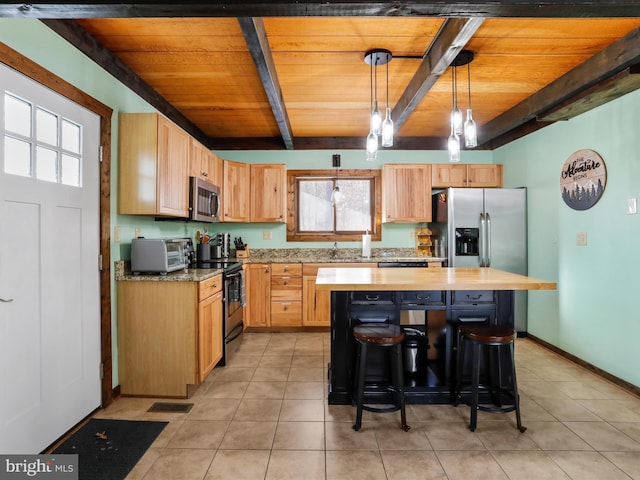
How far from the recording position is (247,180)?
4.55 metres

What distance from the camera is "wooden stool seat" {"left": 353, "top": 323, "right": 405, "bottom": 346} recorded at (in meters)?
2.13

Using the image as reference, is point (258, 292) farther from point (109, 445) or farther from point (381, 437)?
point (381, 437)

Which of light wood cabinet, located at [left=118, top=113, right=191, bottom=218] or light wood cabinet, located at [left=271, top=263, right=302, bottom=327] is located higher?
light wood cabinet, located at [left=118, top=113, right=191, bottom=218]

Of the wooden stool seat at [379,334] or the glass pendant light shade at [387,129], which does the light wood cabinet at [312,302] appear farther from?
the glass pendant light shade at [387,129]

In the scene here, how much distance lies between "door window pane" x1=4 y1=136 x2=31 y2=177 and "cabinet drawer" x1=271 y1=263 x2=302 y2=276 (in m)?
2.71

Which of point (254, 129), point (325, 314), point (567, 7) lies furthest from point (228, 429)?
point (254, 129)

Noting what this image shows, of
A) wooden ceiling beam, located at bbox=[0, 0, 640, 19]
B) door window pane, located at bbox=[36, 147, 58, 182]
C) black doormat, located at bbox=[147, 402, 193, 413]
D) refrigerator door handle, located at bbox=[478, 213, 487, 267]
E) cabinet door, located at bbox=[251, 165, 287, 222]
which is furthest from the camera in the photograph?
cabinet door, located at bbox=[251, 165, 287, 222]

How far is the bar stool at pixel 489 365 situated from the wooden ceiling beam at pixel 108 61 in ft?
9.97

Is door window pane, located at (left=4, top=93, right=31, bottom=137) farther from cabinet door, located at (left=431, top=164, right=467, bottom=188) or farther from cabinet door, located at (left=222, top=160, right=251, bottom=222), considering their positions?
cabinet door, located at (left=431, top=164, right=467, bottom=188)

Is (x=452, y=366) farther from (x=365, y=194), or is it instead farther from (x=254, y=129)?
(x=254, y=129)

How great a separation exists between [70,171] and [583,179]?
4094 mm

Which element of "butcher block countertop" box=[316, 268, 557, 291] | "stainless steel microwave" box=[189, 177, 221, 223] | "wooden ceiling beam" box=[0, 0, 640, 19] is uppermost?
"wooden ceiling beam" box=[0, 0, 640, 19]

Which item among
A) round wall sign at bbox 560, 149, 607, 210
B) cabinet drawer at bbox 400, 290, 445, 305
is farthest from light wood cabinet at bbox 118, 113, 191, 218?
round wall sign at bbox 560, 149, 607, 210

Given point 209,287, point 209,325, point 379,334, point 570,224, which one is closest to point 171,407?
point 209,325
